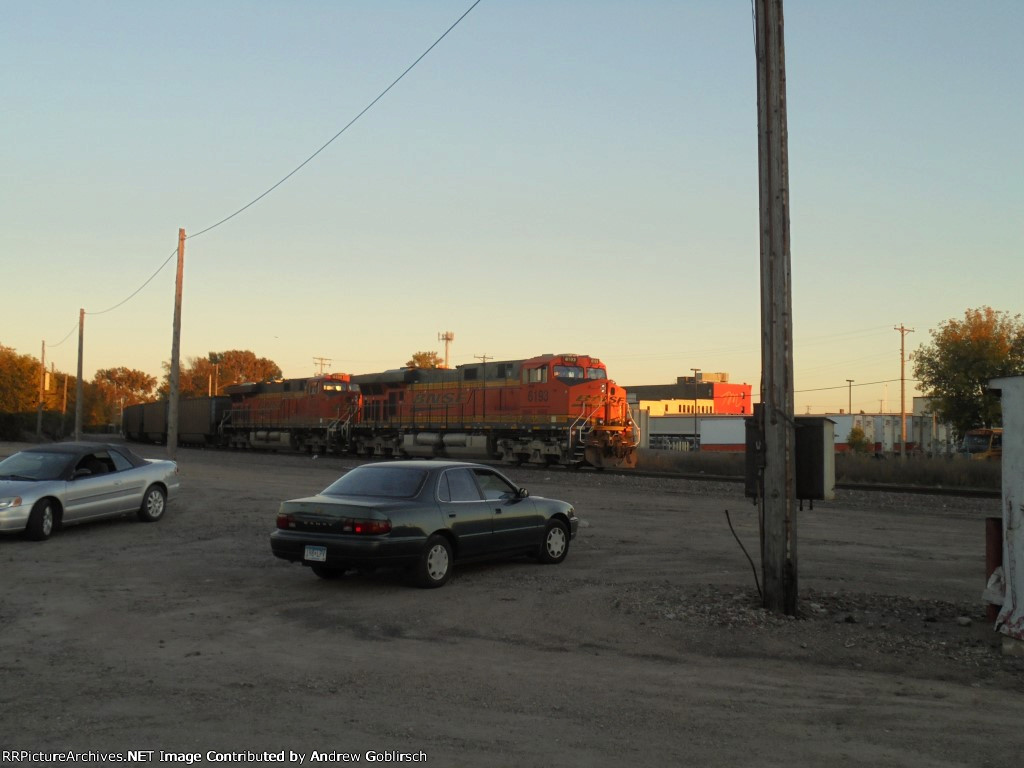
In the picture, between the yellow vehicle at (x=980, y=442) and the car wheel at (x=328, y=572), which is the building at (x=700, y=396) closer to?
the yellow vehicle at (x=980, y=442)

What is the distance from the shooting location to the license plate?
1023 cm

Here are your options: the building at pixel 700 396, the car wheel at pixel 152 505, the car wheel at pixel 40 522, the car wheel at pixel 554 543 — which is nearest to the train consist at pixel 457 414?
the car wheel at pixel 152 505

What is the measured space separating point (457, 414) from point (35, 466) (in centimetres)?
2443

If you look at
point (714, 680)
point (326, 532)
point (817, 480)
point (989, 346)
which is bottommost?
point (714, 680)

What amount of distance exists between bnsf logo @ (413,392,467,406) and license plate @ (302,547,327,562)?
28203 millimetres

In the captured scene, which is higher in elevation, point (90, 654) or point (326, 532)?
point (326, 532)

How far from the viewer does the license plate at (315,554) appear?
10.2 m

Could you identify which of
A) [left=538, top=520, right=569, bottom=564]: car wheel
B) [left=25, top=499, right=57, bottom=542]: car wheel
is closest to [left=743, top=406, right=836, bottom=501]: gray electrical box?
[left=538, top=520, right=569, bottom=564]: car wheel

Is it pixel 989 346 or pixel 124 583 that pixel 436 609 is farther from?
pixel 989 346

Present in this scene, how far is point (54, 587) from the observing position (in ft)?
35.2

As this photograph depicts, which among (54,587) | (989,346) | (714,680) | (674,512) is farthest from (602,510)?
(989,346)

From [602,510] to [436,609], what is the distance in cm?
1027

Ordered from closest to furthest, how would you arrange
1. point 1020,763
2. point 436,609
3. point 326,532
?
point 1020,763 → point 436,609 → point 326,532

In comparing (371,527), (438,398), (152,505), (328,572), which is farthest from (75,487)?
(438,398)
